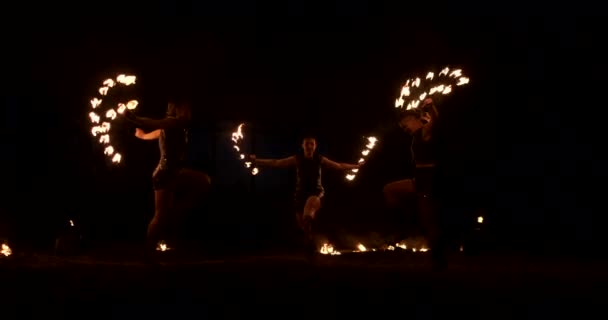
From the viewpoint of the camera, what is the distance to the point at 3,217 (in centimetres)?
1270

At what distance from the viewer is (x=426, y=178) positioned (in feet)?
29.8

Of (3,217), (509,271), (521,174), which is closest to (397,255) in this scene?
(509,271)

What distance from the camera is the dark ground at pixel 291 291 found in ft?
17.5

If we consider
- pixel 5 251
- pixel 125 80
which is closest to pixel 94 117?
pixel 125 80

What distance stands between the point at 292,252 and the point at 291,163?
229 cm

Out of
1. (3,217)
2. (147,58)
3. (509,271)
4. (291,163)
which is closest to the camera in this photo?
(509,271)

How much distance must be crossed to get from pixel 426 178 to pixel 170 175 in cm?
364

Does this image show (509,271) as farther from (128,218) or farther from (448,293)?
(128,218)

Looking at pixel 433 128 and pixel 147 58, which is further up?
pixel 147 58

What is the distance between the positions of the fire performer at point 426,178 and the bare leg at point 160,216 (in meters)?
3.29

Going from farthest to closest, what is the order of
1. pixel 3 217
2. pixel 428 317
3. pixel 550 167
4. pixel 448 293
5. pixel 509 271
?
pixel 550 167, pixel 3 217, pixel 509 271, pixel 448 293, pixel 428 317

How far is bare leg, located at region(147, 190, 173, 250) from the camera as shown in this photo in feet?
29.2

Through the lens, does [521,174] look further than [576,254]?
Yes

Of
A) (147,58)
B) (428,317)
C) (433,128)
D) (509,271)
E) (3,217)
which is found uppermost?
(147,58)
